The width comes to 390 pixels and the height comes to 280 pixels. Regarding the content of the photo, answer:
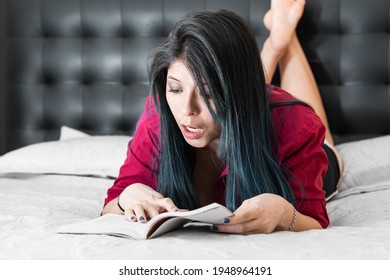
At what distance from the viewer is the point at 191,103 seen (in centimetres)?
122

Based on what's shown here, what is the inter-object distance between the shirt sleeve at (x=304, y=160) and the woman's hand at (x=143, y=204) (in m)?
0.30

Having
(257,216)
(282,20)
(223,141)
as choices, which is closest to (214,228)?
(257,216)

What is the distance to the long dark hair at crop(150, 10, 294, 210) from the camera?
1.22m

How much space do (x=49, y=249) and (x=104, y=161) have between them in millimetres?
1153

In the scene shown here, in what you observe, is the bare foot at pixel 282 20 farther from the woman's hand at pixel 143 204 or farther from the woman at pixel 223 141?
the woman's hand at pixel 143 204

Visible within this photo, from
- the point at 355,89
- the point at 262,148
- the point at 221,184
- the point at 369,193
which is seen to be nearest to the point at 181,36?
the point at 262,148

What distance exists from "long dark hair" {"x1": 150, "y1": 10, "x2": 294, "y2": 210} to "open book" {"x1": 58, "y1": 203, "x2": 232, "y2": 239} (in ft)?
0.60

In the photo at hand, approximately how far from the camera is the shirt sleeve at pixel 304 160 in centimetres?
137

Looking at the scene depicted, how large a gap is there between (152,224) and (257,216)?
0.20 meters

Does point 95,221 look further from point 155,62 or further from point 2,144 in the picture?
point 2,144

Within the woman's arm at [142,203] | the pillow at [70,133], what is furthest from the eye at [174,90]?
the pillow at [70,133]

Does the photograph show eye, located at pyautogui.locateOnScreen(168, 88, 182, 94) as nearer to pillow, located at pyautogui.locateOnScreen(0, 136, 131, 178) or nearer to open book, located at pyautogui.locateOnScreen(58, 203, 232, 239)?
open book, located at pyautogui.locateOnScreen(58, 203, 232, 239)

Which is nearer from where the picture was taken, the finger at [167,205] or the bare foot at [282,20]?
the finger at [167,205]

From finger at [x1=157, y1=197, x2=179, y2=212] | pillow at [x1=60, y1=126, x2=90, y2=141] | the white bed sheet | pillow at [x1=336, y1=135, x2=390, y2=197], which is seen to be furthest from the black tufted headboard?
finger at [x1=157, y1=197, x2=179, y2=212]
